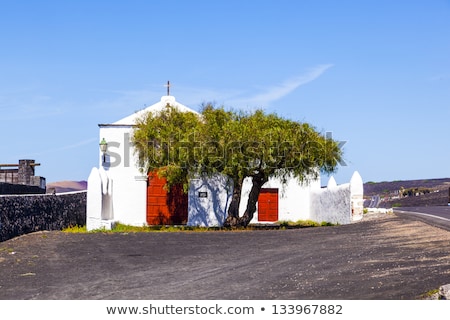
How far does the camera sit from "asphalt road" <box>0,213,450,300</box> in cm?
902

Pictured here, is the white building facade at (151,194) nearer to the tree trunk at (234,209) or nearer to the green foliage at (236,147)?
the tree trunk at (234,209)

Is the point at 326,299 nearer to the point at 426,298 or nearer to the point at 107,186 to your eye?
the point at 426,298

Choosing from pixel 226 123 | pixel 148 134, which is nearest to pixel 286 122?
pixel 226 123

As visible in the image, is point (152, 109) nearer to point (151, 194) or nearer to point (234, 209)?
point (151, 194)

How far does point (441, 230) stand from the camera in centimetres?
1495

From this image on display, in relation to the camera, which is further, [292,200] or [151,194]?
[292,200]

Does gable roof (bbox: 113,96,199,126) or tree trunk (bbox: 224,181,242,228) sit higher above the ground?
gable roof (bbox: 113,96,199,126)

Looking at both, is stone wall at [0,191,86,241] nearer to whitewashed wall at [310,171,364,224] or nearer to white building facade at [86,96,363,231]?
white building facade at [86,96,363,231]

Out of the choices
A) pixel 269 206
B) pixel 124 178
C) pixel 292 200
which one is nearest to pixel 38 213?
pixel 124 178

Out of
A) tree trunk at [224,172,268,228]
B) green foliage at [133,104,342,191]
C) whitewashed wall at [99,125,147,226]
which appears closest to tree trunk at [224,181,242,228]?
tree trunk at [224,172,268,228]

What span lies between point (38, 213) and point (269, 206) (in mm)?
11073

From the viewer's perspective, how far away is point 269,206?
94.5 ft

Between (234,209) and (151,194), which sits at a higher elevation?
(151,194)

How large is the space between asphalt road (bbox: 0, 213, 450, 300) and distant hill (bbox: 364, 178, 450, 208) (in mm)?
22932
